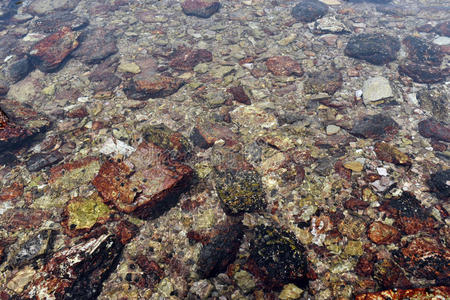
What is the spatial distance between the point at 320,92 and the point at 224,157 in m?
3.21

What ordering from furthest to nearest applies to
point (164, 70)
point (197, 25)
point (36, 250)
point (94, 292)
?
point (197, 25) < point (164, 70) < point (36, 250) < point (94, 292)

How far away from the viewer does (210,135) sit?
5.34 meters

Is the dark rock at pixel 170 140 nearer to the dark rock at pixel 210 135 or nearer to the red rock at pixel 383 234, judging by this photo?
the dark rock at pixel 210 135

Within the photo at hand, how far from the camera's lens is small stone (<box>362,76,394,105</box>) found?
19.8ft

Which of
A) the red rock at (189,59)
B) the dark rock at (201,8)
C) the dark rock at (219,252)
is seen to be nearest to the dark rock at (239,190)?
the dark rock at (219,252)

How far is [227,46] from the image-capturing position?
27.2 ft

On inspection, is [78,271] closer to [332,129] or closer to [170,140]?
[170,140]

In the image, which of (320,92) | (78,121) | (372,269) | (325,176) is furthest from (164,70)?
(372,269)

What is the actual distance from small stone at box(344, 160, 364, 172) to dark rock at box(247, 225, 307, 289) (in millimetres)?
1757

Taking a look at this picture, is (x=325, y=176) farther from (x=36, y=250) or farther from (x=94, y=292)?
(x=36, y=250)

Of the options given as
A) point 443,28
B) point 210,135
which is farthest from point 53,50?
point 443,28

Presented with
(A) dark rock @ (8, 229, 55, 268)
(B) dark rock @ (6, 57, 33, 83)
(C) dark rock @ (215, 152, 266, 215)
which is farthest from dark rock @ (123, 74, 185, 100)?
(A) dark rock @ (8, 229, 55, 268)

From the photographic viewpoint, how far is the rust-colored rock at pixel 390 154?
4637mm

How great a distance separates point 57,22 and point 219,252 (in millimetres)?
11049
